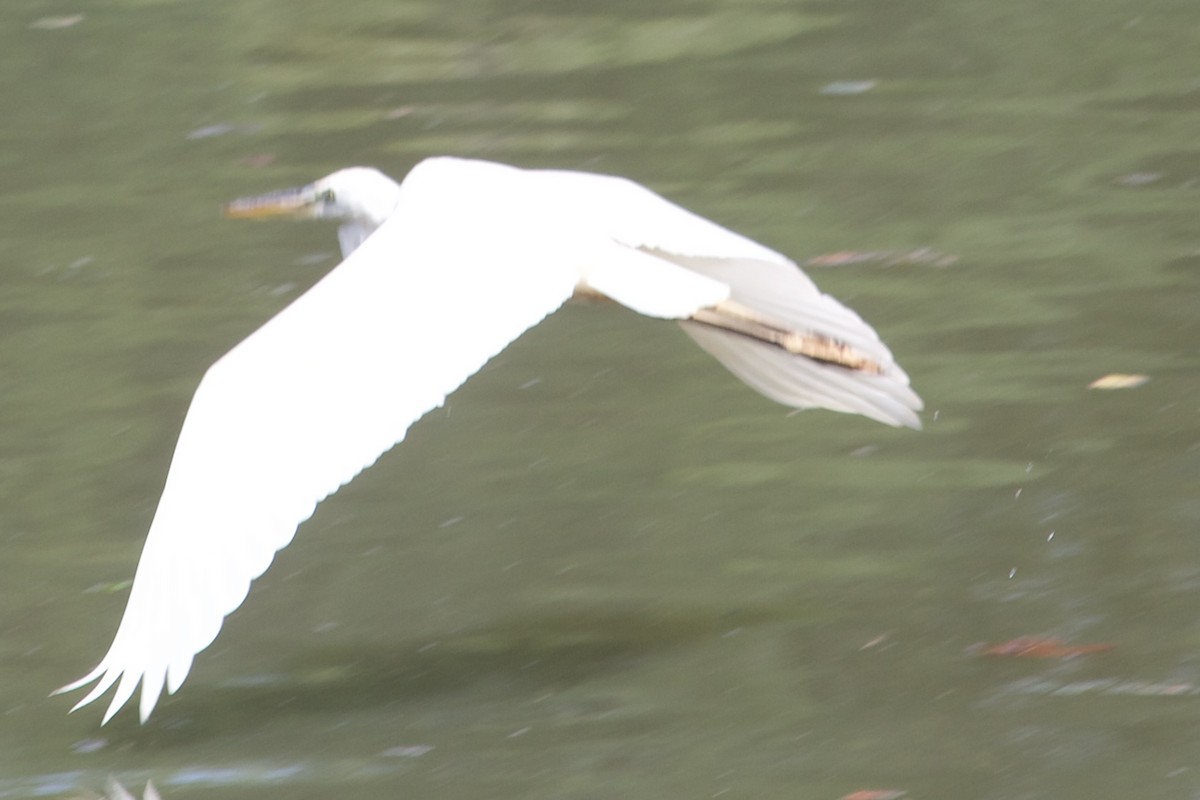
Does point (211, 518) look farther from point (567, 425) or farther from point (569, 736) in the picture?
point (567, 425)

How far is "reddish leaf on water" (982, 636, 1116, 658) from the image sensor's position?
13.8ft

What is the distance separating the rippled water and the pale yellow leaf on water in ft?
Result: 0.16

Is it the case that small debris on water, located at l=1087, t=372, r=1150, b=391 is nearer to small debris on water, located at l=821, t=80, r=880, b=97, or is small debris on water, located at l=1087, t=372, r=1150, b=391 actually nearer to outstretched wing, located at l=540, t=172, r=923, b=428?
outstretched wing, located at l=540, t=172, r=923, b=428

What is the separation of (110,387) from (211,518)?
260 cm

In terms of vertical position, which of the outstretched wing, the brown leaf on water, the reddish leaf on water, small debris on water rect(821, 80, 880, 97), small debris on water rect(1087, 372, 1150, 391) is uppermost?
the outstretched wing

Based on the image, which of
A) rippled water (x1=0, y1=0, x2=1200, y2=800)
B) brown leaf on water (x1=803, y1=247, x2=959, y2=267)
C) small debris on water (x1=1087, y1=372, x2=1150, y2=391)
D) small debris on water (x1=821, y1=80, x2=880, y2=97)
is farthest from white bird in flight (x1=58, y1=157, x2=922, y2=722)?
small debris on water (x1=821, y1=80, x2=880, y2=97)

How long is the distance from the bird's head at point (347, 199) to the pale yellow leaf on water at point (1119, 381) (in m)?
1.81

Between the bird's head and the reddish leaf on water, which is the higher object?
the bird's head

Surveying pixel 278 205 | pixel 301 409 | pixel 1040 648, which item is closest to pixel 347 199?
pixel 278 205

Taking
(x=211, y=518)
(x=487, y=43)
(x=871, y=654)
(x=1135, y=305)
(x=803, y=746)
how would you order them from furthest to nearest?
(x=487, y=43) → (x=1135, y=305) → (x=871, y=654) → (x=803, y=746) → (x=211, y=518)

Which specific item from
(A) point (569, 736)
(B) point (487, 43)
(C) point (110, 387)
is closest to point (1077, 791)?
(A) point (569, 736)

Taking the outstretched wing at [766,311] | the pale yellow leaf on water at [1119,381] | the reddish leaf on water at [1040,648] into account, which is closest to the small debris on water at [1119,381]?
the pale yellow leaf on water at [1119,381]

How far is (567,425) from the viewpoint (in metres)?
5.64

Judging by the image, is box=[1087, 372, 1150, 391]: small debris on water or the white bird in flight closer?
the white bird in flight
